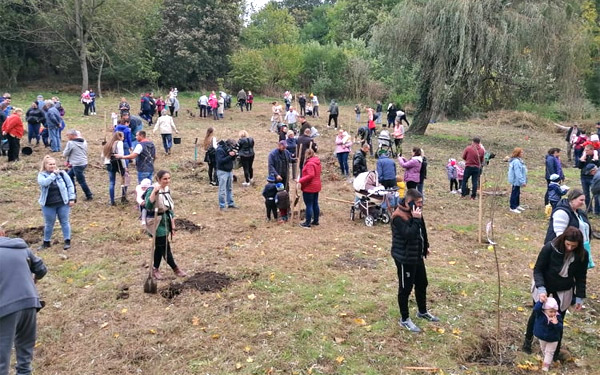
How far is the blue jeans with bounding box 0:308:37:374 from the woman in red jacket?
5850 mm

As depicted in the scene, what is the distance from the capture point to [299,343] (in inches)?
241

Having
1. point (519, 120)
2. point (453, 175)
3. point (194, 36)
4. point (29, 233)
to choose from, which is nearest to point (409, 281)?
point (29, 233)

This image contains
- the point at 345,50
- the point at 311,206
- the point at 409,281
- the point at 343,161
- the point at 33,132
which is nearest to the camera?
the point at 409,281

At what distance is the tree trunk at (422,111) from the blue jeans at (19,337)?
68.8 feet

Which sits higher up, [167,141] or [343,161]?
[167,141]

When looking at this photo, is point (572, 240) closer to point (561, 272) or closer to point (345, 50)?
point (561, 272)

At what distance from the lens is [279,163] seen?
1148 centimetres

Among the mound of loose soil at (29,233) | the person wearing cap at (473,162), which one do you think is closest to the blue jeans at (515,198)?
the person wearing cap at (473,162)

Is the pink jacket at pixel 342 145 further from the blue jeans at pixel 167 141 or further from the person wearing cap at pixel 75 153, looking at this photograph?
the person wearing cap at pixel 75 153

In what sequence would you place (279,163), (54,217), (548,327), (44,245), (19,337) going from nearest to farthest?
(19,337) < (548,327) < (54,217) < (44,245) < (279,163)

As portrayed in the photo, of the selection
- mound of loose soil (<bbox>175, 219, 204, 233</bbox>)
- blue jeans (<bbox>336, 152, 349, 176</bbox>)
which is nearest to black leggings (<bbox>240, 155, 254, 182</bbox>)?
blue jeans (<bbox>336, 152, 349, 176</bbox>)

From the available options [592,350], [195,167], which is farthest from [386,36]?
[592,350]

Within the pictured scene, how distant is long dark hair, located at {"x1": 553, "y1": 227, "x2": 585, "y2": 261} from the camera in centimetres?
534

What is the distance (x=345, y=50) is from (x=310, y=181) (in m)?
34.8
